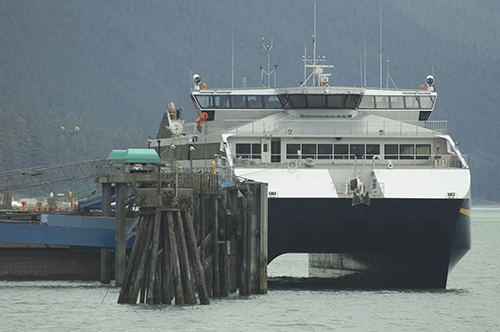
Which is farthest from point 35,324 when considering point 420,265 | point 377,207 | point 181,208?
point 420,265

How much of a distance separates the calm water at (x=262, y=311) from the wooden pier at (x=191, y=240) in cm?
65

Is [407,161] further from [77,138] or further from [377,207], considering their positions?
[77,138]

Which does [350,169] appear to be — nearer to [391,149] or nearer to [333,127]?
[391,149]

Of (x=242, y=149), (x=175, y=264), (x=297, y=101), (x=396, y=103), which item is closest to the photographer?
(x=175, y=264)

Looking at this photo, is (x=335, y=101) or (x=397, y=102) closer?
(x=335, y=101)

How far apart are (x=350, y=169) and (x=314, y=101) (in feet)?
15.0

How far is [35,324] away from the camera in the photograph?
92.2 ft

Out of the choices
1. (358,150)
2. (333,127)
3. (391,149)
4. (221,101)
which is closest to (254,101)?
(221,101)

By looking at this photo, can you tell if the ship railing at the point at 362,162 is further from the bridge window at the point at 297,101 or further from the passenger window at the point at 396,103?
the passenger window at the point at 396,103

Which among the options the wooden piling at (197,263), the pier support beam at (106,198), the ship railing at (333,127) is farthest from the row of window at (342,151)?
the wooden piling at (197,263)

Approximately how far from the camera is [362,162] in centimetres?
3691

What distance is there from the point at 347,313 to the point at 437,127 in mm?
11641

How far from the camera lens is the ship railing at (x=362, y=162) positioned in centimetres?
3625

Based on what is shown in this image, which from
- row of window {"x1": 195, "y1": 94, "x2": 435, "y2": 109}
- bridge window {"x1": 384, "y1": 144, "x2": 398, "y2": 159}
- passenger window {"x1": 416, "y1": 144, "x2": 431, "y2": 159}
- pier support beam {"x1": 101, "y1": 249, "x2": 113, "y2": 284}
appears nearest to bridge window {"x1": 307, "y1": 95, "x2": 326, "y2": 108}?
row of window {"x1": 195, "y1": 94, "x2": 435, "y2": 109}
